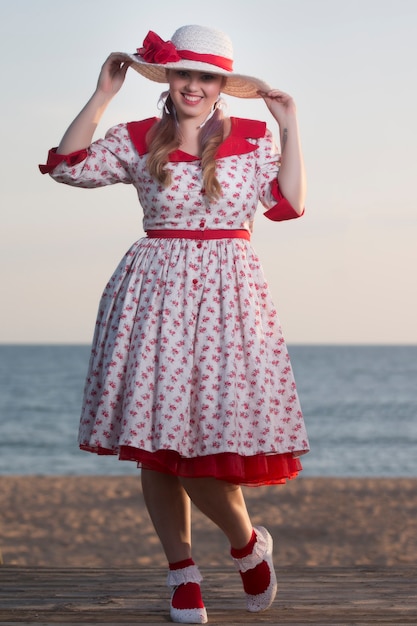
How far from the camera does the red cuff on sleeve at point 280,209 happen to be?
3.09 m

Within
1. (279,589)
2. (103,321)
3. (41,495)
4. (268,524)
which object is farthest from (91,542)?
(103,321)

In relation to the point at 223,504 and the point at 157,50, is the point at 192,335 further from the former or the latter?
the point at 157,50

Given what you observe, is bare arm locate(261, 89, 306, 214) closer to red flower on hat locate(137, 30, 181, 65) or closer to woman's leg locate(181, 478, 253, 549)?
red flower on hat locate(137, 30, 181, 65)

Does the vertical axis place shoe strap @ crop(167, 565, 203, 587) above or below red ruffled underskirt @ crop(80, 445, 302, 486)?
below

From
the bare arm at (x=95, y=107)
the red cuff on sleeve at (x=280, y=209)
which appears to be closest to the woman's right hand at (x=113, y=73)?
the bare arm at (x=95, y=107)

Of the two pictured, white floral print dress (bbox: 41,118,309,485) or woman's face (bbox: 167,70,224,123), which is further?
woman's face (bbox: 167,70,224,123)

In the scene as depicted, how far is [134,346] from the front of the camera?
300cm

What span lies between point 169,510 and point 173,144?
3.43 feet

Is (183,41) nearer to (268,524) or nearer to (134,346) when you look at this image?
(134,346)

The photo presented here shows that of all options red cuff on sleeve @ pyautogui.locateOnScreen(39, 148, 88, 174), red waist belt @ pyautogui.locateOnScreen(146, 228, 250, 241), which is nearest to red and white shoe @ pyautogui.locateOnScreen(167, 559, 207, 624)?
red waist belt @ pyautogui.locateOnScreen(146, 228, 250, 241)

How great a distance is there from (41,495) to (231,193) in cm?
858

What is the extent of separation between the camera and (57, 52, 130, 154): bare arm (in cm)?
308

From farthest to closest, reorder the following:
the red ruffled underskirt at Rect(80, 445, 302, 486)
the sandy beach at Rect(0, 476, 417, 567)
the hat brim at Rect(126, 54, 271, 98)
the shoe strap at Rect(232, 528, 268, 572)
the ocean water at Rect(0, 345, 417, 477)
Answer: the ocean water at Rect(0, 345, 417, 477), the sandy beach at Rect(0, 476, 417, 567), the shoe strap at Rect(232, 528, 268, 572), the hat brim at Rect(126, 54, 271, 98), the red ruffled underskirt at Rect(80, 445, 302, 486)

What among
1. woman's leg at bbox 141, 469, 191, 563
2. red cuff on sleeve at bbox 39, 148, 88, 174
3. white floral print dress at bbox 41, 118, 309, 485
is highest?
red cuff on sleeve at bbox 39, 148, 88, 174
